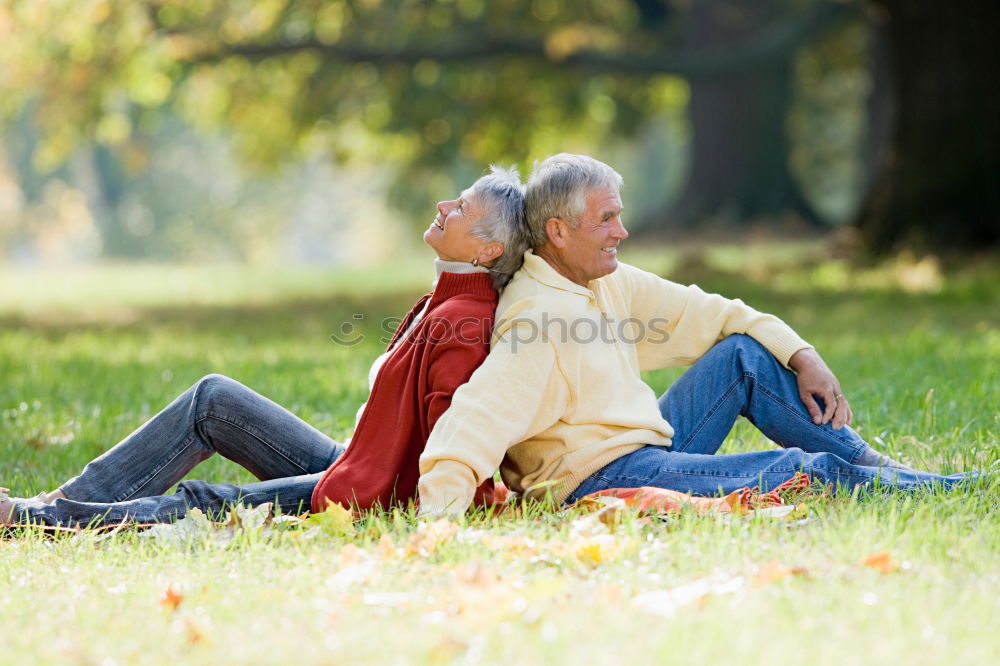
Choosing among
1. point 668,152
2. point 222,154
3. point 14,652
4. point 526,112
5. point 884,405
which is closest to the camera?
point 14,652

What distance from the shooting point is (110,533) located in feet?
13.5

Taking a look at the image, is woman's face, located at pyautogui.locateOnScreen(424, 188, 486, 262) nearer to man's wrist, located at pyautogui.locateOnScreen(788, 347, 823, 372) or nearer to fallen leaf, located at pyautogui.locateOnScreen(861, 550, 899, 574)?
man's wrist, located at pyautogui.locateOnScreen(788, 347, 823, 372)

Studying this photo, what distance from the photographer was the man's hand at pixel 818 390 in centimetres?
443

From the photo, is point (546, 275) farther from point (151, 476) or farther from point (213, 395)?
point (151, 476)

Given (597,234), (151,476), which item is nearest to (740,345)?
(597,234)

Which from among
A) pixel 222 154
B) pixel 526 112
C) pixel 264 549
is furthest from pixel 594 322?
pixel 222 154

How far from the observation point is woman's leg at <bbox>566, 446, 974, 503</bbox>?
13.9 ft

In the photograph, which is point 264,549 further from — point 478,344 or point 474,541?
point 478,344

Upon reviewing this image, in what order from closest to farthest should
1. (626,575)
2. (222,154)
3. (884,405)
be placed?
(626,575), (884,405), (222,154)

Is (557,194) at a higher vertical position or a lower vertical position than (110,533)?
higher

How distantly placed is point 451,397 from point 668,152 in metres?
50.7

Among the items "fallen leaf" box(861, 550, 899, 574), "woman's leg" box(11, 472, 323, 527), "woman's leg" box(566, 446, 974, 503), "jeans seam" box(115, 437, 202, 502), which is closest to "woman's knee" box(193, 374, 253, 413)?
"jeans seam" box(115, 437, 202, 502)

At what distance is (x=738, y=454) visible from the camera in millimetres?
4355

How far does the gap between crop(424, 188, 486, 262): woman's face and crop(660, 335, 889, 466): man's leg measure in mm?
937
